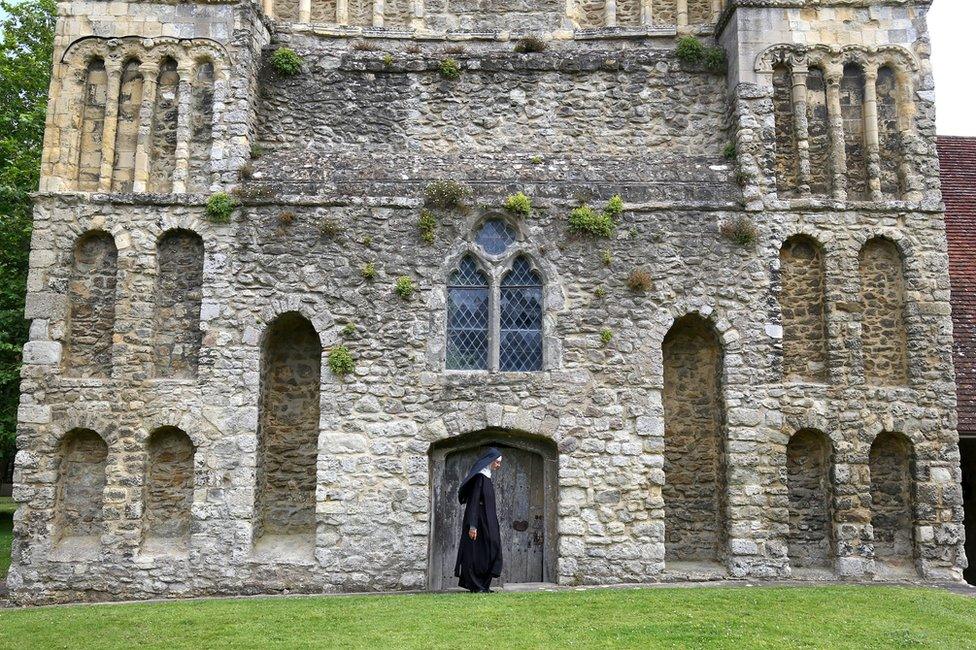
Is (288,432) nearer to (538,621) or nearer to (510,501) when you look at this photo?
(510,501)

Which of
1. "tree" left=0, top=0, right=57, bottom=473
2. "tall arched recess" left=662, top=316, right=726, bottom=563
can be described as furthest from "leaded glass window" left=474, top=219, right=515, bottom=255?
"tree" left=0, top=0, right=57, bottom=473

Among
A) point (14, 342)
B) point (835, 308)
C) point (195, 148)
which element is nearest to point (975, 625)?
point (835, 308)

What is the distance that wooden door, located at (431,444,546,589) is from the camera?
10375mm

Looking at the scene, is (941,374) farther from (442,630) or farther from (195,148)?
(195,148)

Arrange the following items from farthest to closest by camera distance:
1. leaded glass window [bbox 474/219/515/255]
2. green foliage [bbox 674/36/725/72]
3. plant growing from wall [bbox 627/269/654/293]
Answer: green foliage [bbox 674/36/725/72]
leaded glass window [bbox 474/219/515/255]
plant growing from wall [bbox 627/269/654/293]

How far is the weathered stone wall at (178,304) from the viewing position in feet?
34.6

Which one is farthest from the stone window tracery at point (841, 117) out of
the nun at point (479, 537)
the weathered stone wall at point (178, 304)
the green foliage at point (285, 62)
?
the weathered stone wall at point (178, 304)

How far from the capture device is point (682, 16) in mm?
12109

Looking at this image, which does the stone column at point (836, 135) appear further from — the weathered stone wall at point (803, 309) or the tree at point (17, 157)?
the tree at point (17, 157)

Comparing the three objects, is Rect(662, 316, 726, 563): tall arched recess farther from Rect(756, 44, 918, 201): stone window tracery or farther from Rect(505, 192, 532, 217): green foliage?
Rect(505, 192, 532, 217): green foliage

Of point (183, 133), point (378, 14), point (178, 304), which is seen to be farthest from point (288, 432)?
point (378, 14)

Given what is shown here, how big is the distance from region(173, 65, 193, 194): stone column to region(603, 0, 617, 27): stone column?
6480 mm

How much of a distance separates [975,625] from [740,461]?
3165 mm

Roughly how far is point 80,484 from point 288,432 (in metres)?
2.83
